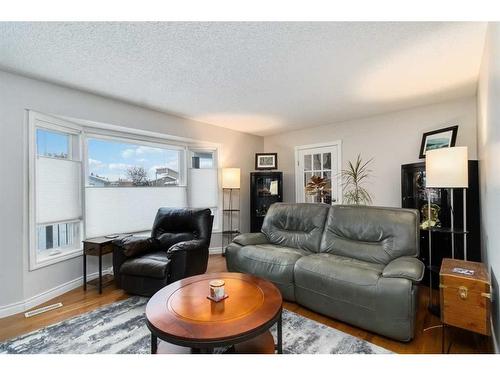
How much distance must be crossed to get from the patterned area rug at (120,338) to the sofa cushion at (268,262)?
33 cm

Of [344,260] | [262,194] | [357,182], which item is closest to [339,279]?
[344,260]

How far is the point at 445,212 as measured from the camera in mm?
2662

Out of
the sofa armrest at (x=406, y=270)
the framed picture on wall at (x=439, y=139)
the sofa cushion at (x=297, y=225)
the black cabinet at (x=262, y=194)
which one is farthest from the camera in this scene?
the black cabinet at (x=262, y=194)

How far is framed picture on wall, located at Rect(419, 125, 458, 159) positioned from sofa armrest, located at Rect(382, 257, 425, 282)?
1868 mm

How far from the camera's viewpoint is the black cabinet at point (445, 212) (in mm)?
2484

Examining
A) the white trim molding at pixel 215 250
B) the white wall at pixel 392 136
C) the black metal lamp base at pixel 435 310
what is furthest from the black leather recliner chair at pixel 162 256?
the white wall at pixel 392 136

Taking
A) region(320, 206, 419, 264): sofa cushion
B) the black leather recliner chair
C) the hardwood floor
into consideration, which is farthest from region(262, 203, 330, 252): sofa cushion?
the black leather recliner chair

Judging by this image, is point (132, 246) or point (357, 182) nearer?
point (132, 246)

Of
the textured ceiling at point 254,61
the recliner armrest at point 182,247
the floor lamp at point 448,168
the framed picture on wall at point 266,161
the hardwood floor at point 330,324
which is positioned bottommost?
the hardwood floor at point 330,324

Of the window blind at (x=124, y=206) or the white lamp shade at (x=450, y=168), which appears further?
the window blind at (x=124, y=206)

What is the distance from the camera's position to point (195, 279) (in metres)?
1.97

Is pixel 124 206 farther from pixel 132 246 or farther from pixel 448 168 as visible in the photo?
pixel 448 168

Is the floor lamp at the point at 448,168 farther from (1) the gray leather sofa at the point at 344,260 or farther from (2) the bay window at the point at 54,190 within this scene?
(2) the bay window at the point at 54,190

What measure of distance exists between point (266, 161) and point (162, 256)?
2.78m
